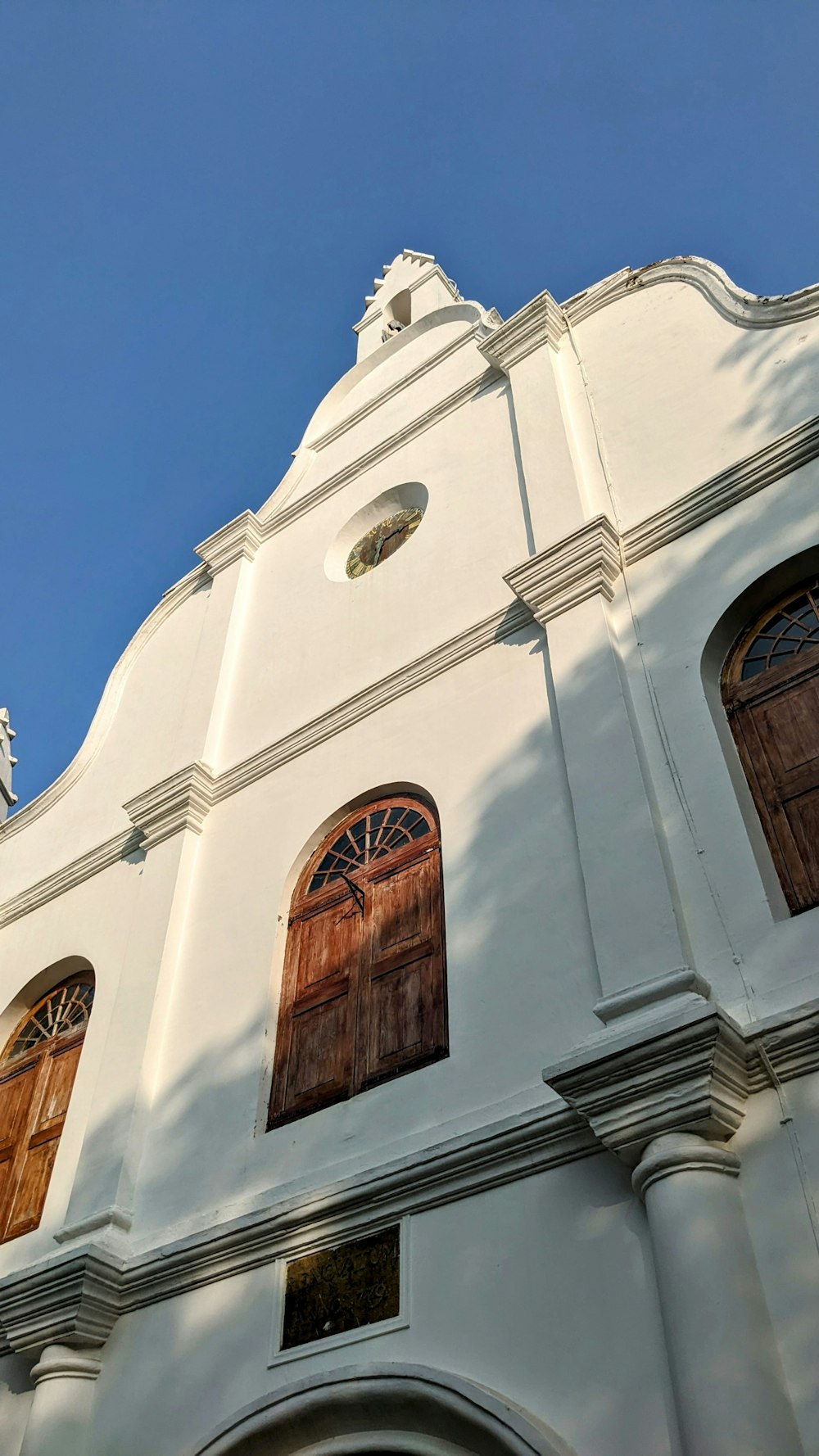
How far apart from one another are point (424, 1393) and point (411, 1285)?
515 millimetres

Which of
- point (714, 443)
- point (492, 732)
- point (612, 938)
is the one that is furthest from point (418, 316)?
point (612, 938)

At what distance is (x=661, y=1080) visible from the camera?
5164 millimetres

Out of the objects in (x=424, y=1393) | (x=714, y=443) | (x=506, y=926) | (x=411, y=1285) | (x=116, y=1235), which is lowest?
(x=424, y=1393)

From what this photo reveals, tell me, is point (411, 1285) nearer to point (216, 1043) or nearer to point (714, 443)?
point (216, 1043)

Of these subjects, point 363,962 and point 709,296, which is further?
point 709,296

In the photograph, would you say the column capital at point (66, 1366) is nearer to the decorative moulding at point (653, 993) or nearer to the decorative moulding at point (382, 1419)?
the decorative moulding at point (382, 1419)

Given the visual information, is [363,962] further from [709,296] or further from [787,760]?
[709,296]

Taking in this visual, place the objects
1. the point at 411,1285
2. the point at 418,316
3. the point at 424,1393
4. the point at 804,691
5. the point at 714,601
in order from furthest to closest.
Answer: the point at 418,316 → the point at 714,601 → the point at 804,691 → the point at 411,1285 → the point at 424,1393

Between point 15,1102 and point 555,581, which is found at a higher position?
point 555,581

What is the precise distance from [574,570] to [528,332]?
133 inches

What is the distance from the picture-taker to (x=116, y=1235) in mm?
7285

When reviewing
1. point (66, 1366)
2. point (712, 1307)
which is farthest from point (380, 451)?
point (712, 1307)

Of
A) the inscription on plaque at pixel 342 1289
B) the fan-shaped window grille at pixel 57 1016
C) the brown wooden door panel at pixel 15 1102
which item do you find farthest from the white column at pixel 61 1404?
the fan-shaped window grille at pixel 57 1016

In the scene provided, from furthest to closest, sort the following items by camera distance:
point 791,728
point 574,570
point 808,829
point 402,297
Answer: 1. point 402,297
2. point 574,570
3. point 791,728
4. point 808,829
